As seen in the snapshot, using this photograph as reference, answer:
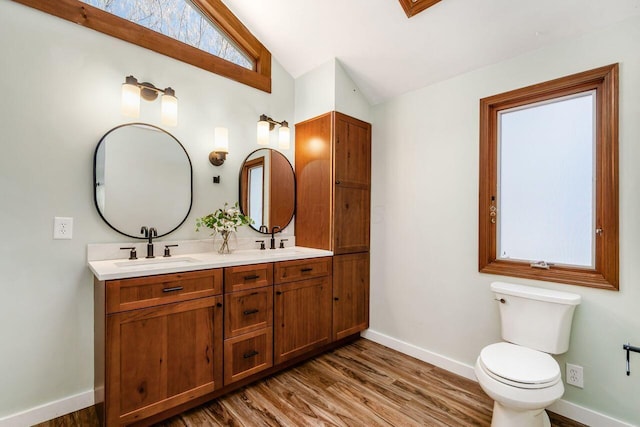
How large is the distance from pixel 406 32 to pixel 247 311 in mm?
2239

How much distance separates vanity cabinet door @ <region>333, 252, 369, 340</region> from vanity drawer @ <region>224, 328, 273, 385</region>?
68 centimetres

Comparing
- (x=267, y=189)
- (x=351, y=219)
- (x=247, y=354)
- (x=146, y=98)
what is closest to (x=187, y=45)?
(x=146, y=98)

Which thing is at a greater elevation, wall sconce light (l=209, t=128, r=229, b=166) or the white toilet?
wall sconce light (l=209, t=128, r=229, b=166)

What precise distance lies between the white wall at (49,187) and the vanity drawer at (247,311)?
0.84 m

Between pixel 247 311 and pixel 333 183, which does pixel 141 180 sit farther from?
pixel 333 183

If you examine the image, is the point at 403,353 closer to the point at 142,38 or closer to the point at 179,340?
the point at 179,340

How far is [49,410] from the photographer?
173 centimetres

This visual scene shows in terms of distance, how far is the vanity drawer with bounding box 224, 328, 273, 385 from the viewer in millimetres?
1909

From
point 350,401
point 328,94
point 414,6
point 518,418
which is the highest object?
point 414,6

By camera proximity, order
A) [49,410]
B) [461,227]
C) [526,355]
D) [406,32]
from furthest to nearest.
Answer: [461,227], [406,32], [49,410], [526,355]

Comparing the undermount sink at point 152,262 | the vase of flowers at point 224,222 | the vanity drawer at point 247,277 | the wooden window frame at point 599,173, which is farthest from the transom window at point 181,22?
the wooden window frame at point 599,173

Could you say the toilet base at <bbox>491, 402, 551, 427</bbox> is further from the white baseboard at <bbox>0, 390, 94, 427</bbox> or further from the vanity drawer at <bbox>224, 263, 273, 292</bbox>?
the white baseboard at <bbox>0, 390, 94, 427</bbox>

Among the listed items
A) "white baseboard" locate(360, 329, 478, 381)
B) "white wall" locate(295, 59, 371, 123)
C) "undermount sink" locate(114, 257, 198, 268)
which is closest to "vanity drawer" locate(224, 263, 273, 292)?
"undermount sink" locate(114, 257, 198, 268)

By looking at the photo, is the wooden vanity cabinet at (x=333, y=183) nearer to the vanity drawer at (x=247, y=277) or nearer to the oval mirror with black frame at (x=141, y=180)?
the vanity drawer at (x=247, y=277)
